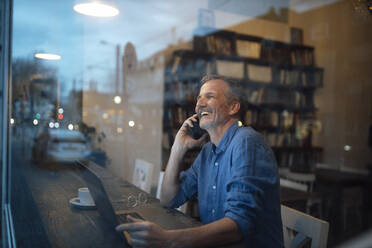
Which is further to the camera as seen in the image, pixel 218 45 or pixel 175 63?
pixel 218 45

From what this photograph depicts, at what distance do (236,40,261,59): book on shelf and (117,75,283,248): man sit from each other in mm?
3321

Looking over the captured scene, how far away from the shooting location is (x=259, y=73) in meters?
4.39

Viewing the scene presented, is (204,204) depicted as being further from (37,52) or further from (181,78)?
(181,78)

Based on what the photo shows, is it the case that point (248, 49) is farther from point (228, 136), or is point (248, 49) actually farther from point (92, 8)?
point (228, 136)

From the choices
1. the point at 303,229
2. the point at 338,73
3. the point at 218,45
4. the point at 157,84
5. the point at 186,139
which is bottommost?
the point at 303,229

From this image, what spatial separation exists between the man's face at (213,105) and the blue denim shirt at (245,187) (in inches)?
2.3

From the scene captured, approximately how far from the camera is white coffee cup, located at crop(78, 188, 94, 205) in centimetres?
101

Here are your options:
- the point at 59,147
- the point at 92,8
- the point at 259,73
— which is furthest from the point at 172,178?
the point at 259,73

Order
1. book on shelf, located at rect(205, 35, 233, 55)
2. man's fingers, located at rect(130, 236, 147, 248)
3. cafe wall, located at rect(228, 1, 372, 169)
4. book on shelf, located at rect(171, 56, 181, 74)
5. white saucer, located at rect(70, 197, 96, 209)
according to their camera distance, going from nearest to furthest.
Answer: man's fingers, located at rect(130, 236, 147, 248), white saucer, located at rect(70, 197, 96, 209), book on shelf, located at rect(171, 56, 181, 74), book on shelf, located at rect(205, 35, 233, 55), cafe wall, located at rect(228, 1, 372, 169)

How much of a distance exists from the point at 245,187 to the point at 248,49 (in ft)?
12.5

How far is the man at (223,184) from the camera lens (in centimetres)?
72

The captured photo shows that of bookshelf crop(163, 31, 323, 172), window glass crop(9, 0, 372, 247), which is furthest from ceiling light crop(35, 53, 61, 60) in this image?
bookshelf crop(163, 31, 323, 172)

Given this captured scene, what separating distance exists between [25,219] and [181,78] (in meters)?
2.65

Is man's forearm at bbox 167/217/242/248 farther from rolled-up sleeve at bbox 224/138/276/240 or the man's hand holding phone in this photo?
the man's hand holding phone
